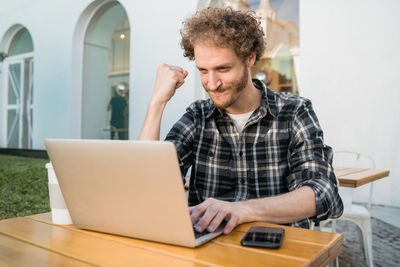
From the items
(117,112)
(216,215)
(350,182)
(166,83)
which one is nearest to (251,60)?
(166,83)

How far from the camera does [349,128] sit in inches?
159

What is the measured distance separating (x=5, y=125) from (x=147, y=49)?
5.52 m

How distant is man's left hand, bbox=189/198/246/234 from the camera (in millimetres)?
832

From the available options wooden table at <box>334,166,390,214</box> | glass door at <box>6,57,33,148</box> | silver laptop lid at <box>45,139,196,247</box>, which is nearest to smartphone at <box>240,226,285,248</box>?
silver laptop lid at <box>45,139,196,247</box>

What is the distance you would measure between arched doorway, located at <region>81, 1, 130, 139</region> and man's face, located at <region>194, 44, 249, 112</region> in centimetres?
531

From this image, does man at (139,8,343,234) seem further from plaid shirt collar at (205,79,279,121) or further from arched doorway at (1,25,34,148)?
arched doorway at (1,25,34,148)

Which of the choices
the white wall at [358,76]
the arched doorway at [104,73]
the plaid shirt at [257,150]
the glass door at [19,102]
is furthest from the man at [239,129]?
the glass door at [19,102]

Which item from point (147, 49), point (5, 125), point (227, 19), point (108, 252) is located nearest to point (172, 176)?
point (108, 252)

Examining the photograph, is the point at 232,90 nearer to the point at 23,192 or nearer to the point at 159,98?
the point at 159,98

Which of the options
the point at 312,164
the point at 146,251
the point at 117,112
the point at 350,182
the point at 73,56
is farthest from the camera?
the point at 117,112

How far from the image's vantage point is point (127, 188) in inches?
28.4

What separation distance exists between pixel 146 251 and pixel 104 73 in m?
6.66

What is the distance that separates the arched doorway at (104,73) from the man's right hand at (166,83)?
5.06 metres

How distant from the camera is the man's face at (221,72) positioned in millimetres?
1340
